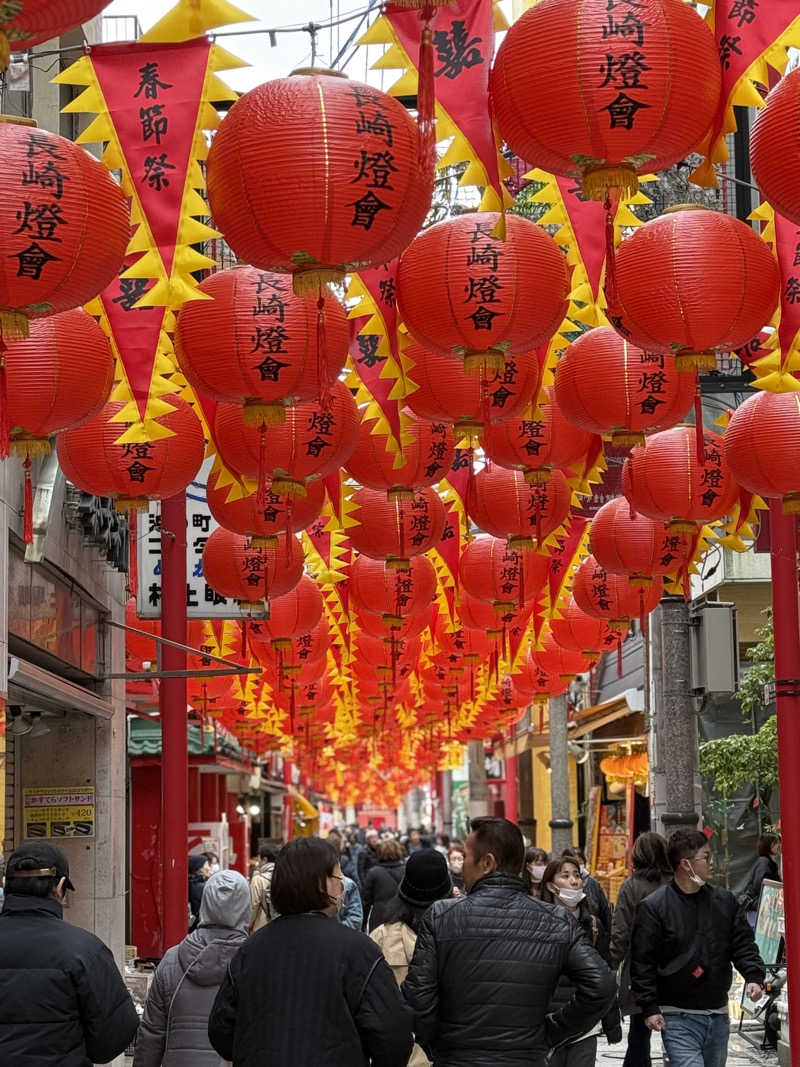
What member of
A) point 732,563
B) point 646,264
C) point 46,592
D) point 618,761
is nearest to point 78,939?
point 646,264

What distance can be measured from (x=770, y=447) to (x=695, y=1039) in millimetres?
3380

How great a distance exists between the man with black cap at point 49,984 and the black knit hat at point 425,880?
3164 mm

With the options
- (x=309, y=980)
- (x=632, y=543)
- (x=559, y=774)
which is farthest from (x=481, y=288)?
(x=559, y=774)

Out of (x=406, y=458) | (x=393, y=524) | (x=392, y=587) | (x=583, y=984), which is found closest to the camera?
(x=583, y=984)

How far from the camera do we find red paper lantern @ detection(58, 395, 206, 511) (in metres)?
9.10

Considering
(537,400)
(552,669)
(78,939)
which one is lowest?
(78,939)

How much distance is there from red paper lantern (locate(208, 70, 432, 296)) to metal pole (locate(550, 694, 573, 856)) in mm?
22967

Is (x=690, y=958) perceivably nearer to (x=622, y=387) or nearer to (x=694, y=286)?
(x=622, y=387)

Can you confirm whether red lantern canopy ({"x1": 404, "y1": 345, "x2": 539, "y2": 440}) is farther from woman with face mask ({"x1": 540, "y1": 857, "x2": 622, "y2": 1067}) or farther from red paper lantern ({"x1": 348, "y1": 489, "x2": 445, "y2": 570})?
red paper lantern ({"x1": 348, "y1": 489, "x2": 445, "y2": 570})

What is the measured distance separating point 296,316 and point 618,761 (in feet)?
70.0

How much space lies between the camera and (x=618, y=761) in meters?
27.9

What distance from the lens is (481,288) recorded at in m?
7.25

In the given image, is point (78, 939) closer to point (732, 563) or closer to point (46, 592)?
point (46, 592)

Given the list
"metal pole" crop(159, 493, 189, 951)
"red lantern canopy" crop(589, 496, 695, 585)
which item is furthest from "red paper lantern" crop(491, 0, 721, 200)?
"red lantern canopy" crop(589, 496, 695, 585)
